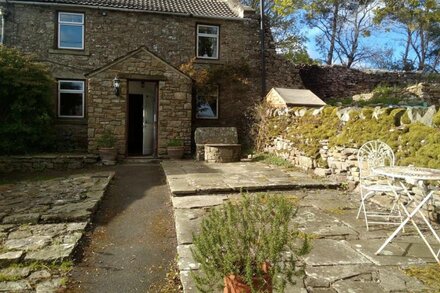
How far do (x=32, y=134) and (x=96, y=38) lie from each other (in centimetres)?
427

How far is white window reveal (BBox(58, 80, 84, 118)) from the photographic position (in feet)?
42.1

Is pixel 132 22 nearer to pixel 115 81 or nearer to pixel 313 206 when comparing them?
pixel 115 81

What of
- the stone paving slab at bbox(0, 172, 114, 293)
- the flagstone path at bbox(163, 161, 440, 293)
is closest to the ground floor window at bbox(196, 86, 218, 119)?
the stone paving slab at bbox(0, 172, 114, 293)

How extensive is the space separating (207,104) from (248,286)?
39.1 ft

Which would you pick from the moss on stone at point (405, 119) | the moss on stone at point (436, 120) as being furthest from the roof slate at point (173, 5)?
the moss on stone at point (436, 120)

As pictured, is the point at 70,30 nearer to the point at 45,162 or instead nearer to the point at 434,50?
the point at 45,162

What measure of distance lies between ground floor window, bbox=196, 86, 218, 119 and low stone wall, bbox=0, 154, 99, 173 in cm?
460

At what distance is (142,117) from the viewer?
1383 centimetres

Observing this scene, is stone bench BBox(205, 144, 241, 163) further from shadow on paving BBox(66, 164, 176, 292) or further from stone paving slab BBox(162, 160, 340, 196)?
shadow on paving BBox(66, 164, 176, 292)

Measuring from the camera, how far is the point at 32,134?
35.7ft

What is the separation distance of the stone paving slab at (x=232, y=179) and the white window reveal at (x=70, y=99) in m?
5.42

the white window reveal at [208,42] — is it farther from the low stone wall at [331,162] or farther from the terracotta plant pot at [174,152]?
the low stone wall at [331,162]

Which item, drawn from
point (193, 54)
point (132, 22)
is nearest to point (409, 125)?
Answer: point (193, 54)

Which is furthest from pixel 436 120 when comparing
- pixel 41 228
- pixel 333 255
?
pixel 41 228
